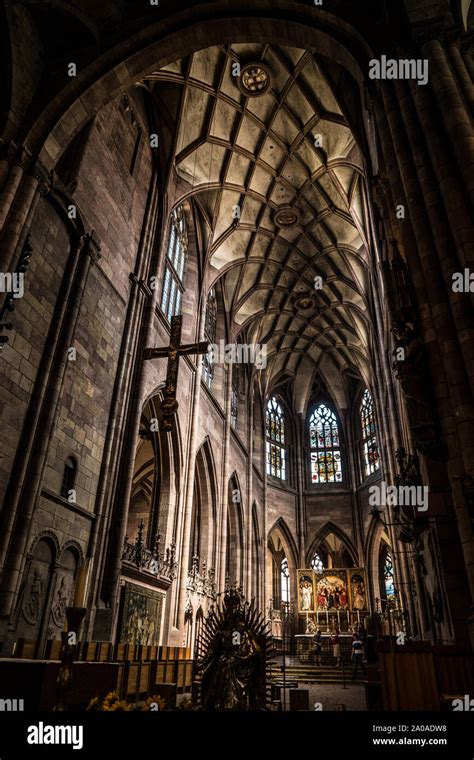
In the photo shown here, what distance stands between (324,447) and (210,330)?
13.4 m

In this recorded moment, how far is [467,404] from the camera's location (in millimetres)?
5348

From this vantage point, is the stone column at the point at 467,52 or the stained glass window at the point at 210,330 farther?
the stained glass window at the point at 210,330


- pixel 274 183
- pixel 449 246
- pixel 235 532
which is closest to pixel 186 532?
pixel 235 532

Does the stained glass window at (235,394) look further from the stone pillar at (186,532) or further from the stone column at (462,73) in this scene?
the stone column at (462,73)

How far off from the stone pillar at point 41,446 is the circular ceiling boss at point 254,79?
8.21 metres

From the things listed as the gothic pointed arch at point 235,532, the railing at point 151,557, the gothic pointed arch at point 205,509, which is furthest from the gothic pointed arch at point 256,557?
the railing at point 151,557

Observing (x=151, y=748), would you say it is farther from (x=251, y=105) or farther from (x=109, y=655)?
(x=251, y=105)

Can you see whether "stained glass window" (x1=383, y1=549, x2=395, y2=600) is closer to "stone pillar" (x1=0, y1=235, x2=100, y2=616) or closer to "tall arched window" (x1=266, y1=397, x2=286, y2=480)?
"tall arched window" (x1=266, y1=397, x2=286, y2=480)

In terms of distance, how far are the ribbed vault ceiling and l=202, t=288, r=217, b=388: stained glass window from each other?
3.60ft

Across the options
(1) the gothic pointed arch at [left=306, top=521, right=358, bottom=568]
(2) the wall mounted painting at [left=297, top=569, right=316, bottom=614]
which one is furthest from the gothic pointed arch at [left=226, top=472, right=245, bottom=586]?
(1) the gothic pointed arch at [left=306, top=521, right=358, bottom=568]

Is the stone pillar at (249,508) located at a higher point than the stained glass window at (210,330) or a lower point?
lower

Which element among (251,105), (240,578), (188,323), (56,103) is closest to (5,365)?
(56,103)

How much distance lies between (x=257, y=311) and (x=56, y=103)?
1547 cm

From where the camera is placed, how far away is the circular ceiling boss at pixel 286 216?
783 inches
